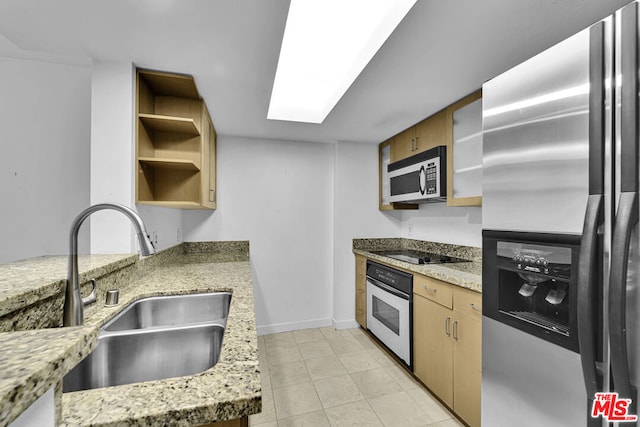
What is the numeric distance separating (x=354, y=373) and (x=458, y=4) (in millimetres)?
2488

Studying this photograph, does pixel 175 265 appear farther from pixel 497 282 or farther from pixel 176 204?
pixel 497 282

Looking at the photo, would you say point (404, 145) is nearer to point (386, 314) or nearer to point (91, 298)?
point (386, 314)

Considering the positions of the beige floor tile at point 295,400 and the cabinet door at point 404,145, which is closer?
the beige floor tile at point 295,400

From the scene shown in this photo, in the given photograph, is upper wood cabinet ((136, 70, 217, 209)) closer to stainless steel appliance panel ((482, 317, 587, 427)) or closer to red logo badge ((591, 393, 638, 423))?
stainless steel appliance panel ((482, 317, 587, 427))

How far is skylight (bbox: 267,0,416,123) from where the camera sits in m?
1.46

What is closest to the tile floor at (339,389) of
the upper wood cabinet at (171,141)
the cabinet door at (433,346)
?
the cabinet door at (433,346)

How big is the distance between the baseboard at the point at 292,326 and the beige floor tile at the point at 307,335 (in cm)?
6

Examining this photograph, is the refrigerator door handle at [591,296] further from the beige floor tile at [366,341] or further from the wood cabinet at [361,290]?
the wood cabinet at [361,290]

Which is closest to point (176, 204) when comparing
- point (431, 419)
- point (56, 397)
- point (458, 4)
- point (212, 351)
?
point (212, 351)

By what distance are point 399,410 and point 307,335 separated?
4.60ft

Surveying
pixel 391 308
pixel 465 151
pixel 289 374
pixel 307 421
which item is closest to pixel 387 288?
pixel 391 308

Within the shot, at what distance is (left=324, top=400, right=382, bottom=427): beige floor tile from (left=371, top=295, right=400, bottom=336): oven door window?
0.68 meters

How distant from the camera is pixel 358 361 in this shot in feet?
8.34

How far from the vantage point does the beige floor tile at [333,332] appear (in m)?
3.13
